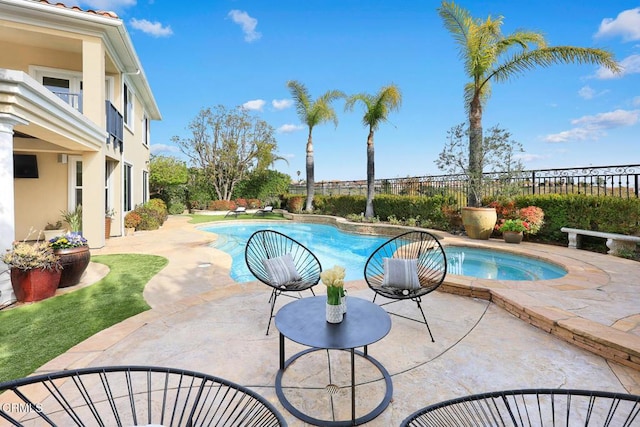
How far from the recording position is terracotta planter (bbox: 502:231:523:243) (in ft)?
24.8

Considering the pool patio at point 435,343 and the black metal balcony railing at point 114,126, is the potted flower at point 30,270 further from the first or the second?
the black metal balcony railing at point 114,126

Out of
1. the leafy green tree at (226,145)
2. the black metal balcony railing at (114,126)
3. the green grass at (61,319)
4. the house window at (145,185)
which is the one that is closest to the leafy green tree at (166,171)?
the house window at (145,185)

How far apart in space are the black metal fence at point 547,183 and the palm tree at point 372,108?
5.74 feet

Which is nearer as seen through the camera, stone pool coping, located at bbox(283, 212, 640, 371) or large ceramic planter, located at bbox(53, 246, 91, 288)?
stone pool coping, located at bbox(283, 212, 640, 371)

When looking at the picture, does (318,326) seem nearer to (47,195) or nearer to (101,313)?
(101,313)

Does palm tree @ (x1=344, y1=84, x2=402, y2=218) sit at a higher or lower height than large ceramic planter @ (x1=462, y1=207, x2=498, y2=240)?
higher

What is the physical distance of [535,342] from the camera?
277cm

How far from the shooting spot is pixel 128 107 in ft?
32.8

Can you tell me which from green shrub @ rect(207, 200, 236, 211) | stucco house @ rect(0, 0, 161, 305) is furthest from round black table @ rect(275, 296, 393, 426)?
green shrub @ rect(207, 200, 236, 211)

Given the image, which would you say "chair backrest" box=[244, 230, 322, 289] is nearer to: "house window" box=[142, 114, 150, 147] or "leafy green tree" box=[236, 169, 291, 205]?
"house window" box=[142, 114, 150, 147]

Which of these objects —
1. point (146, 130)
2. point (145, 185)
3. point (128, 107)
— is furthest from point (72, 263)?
point (146, 130)

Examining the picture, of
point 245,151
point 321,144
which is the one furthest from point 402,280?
point 245,151

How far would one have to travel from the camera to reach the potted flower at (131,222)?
31.6ft

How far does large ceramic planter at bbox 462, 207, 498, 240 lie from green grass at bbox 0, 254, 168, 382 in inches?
305
